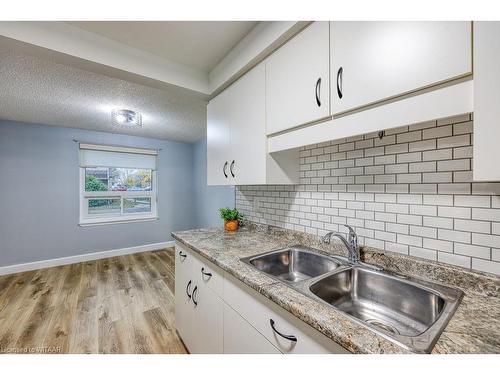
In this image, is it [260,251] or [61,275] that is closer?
[260,251]

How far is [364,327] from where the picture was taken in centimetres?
64

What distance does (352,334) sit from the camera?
2.02ft

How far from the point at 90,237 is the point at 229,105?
3.56 metres

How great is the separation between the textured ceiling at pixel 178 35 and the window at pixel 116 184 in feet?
9.24

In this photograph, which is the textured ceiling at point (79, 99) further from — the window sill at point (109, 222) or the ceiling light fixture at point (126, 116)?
the window sill at point (109, 222)

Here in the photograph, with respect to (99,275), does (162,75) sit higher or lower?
higher

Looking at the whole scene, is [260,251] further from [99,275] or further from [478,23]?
[99,275]

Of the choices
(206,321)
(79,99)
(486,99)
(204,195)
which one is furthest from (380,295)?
(204,195)

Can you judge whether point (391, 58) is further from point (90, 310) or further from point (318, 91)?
point (90, 310)

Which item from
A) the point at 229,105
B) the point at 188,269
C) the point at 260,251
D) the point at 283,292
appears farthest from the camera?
the point at 229,105

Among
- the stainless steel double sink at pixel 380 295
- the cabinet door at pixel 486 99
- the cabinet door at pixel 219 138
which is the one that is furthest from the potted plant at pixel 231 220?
the cabinet door at pixel 486 99

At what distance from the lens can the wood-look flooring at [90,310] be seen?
5.87 ft

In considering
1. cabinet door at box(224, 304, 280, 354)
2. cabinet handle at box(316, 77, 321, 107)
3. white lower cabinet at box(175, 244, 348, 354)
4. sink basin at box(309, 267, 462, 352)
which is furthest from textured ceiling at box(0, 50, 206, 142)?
sink basin at box(309, 267, 462, 352)
